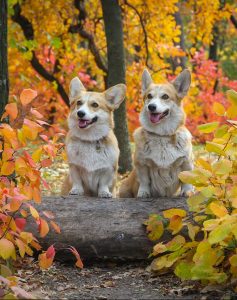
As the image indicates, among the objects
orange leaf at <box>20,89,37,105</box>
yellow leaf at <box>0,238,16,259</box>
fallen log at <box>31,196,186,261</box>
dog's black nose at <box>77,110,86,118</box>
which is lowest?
fallen log at <box>31,196,186,261</box>

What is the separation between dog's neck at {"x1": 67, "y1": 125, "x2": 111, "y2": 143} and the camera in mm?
4988

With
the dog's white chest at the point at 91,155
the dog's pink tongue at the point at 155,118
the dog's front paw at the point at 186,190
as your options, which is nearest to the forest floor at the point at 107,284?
the dog's front paw at the point at 186,190

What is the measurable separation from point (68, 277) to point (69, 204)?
0.66 meters

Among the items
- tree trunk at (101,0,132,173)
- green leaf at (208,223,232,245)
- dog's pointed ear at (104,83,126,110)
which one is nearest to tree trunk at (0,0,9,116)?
dog's pointed ear at (104,83,126,110)

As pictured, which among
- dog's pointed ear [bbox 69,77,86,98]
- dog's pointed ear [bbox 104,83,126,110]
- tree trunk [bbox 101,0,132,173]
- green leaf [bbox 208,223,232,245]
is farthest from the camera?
tree trunk [bbox 101,0,132,173]

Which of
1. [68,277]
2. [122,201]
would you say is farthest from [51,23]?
[68,277]

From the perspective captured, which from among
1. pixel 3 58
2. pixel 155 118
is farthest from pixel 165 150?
pixel 3 58

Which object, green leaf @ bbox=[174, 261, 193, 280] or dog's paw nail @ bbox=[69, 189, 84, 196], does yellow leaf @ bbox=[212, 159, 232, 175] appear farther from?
dog's paw nail @ bbox=[69, 189, 84, 196]

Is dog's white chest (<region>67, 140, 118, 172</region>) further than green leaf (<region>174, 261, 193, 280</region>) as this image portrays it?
Yes

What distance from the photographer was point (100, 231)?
4.37m

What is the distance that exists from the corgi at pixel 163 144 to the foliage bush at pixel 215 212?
1.01m

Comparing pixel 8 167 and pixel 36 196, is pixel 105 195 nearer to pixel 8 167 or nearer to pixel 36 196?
pixel 36 196

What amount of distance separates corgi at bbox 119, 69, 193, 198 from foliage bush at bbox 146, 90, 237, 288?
3.31 feet

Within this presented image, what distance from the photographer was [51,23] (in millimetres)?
9430
